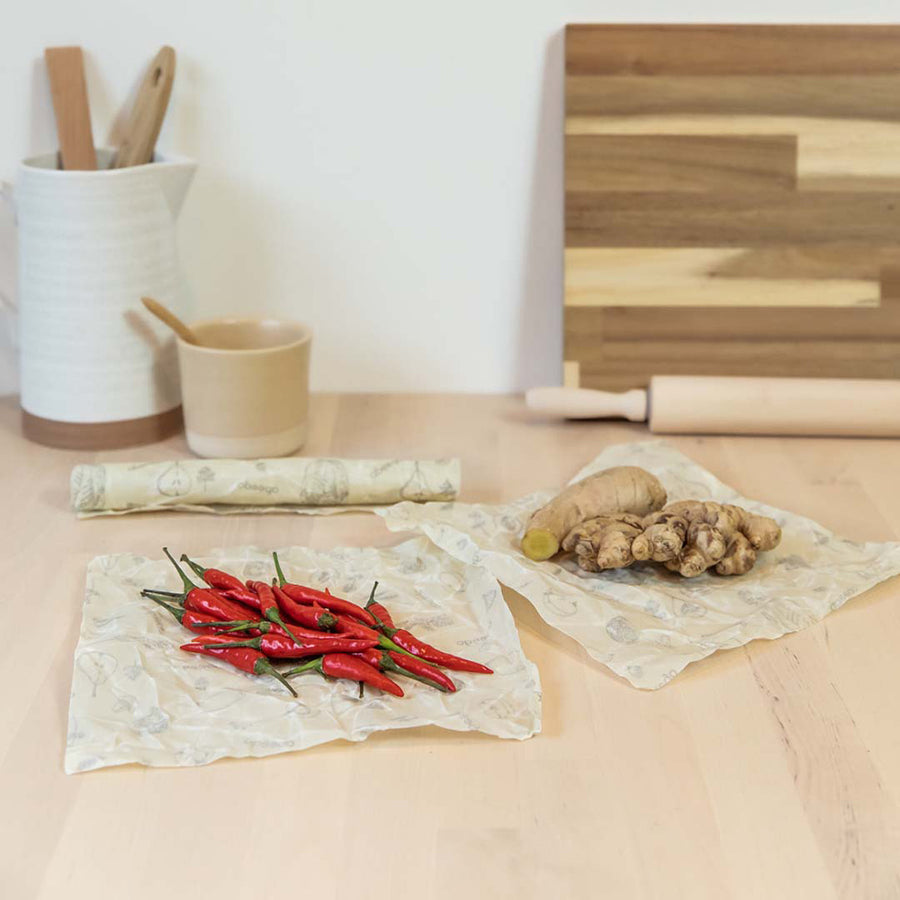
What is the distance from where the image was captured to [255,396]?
4.34ft

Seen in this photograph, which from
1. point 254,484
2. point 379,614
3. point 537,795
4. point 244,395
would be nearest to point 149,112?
point 244,395

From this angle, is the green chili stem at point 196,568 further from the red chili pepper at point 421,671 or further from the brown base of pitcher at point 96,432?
the brown base of pitcher at point 96,432

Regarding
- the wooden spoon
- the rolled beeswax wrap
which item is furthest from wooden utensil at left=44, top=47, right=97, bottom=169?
the rolled beeswax wrap

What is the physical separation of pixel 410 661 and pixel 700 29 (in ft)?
2.72

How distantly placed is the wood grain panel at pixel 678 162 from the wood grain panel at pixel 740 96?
0.10 feet

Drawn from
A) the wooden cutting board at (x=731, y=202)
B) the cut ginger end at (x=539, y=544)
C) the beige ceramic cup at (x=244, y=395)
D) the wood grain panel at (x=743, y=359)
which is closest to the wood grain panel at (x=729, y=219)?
the wooden cutting board at (x=731, y=202)

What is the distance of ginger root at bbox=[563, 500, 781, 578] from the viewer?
109 centimetres

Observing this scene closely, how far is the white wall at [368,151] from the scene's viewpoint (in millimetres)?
1450

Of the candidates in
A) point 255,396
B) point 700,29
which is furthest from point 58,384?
point 700,29

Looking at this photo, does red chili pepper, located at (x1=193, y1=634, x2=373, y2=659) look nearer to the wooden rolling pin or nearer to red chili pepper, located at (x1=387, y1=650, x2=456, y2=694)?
red chili pepper, located at (x1=387, y1=650, x2=456, y2=694)

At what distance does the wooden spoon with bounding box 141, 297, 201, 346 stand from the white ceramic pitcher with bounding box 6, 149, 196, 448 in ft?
0.10

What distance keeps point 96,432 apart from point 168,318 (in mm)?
152

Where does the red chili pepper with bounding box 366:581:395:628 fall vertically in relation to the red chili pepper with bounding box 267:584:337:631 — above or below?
below

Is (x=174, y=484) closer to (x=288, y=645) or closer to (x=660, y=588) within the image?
(x=288, y=645)
